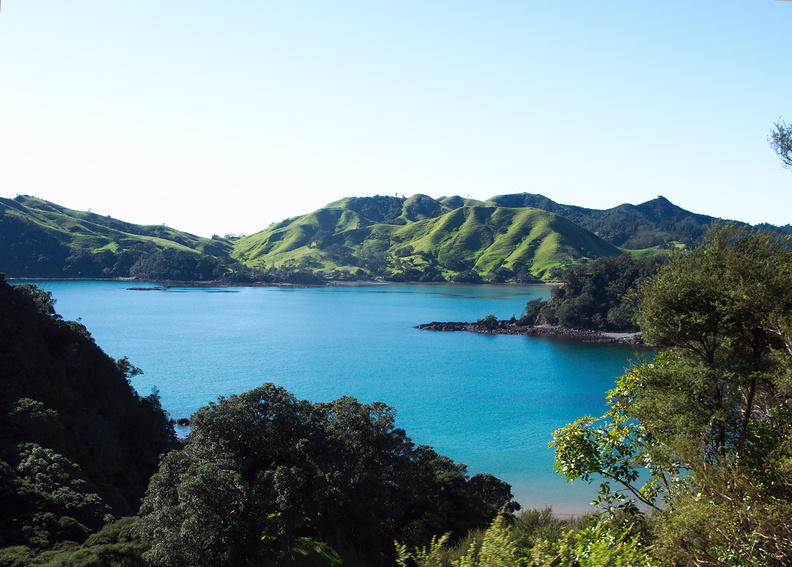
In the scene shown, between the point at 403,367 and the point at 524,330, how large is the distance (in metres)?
32.0

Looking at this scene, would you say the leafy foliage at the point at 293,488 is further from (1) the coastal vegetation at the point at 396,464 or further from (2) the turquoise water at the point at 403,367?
(2) the turquoise water at the point at 403,367

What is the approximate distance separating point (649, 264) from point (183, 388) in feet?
224

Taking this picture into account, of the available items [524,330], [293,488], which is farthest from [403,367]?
[293,488]

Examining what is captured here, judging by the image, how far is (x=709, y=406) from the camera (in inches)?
369

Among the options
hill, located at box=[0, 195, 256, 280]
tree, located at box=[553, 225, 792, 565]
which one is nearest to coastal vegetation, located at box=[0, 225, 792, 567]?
tree, located at box=[553, 225, 792, 565]

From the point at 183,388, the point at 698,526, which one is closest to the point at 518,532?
the point at 698,526

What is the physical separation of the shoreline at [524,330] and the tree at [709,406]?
7082 centimetres

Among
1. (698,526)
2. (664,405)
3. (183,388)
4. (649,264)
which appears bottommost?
(183,388)

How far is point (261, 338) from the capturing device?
75.8 metres

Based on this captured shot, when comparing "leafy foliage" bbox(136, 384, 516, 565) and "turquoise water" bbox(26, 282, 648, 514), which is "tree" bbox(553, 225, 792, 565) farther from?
"turquoise water" bbox(26, 282, 648, 514)

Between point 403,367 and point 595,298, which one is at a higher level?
point 595,298

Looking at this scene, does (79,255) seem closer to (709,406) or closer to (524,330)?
(524,330)

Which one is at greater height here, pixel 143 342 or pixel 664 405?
pixel 664 405

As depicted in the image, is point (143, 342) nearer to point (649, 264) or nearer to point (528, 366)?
point (528, 366)
